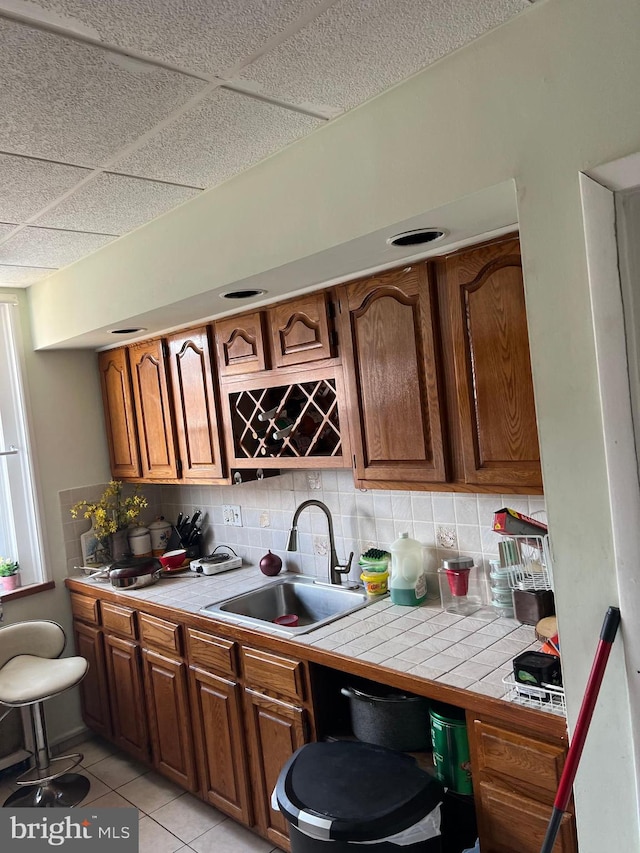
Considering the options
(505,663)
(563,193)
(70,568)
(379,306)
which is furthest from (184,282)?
(70,568)

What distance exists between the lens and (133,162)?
1961 millimetres

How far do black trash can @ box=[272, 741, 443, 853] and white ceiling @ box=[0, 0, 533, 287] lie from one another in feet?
5.92

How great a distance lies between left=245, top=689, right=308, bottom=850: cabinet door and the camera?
7.43 feet

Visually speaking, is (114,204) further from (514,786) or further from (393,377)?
(514,786)

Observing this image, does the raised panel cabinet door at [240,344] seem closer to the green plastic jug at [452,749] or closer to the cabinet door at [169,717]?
the cabinet door at [169,717]

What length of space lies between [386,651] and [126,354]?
210 cm

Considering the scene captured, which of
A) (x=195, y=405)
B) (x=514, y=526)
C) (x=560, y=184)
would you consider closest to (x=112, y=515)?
(x=195, y=405)

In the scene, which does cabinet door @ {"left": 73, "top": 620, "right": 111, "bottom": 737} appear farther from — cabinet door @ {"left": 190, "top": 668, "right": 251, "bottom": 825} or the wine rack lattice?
the wine rack lattice

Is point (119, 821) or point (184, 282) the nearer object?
point (184, 282)

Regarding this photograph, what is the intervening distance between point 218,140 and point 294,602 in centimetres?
192

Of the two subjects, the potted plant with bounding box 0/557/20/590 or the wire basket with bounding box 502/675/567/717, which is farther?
the potted plant with bounding box 0/557/20/590

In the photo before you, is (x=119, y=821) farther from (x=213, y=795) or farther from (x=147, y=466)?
(x=147, y=466)

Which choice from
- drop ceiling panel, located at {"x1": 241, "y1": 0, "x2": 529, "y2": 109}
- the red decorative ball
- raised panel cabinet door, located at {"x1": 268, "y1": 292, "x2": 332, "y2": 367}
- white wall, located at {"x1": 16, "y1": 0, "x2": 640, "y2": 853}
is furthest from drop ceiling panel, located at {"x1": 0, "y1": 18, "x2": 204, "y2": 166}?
the red decorative ball

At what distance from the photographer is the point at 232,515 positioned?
3438 millimetres
